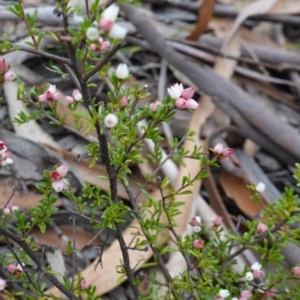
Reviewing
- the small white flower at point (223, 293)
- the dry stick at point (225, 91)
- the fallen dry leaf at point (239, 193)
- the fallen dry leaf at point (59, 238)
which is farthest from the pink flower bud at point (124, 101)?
the dry stick at point (225, 91)

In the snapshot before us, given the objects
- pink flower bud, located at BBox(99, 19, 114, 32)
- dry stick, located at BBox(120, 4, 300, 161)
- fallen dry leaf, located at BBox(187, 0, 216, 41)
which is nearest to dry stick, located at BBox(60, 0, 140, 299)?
pink flower bud, located at BBox(99, 19, 114, 32)

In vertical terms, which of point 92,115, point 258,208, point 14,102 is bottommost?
point 258,208

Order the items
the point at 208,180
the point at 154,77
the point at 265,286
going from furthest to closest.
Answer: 1. the point at 154,77
2. the point at 208,180
3. the point at 265,286

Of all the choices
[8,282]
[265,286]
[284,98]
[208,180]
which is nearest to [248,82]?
[284,98]

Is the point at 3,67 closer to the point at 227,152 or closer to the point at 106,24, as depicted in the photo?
the point at 106,24

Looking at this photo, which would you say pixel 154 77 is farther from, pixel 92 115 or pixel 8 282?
pixel 92 115

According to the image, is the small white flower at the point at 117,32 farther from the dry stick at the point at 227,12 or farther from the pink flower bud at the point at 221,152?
the dry stick at the point at 227,12

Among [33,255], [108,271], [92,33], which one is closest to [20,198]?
[108,271]

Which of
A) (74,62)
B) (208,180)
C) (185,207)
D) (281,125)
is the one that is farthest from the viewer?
(281,125)
